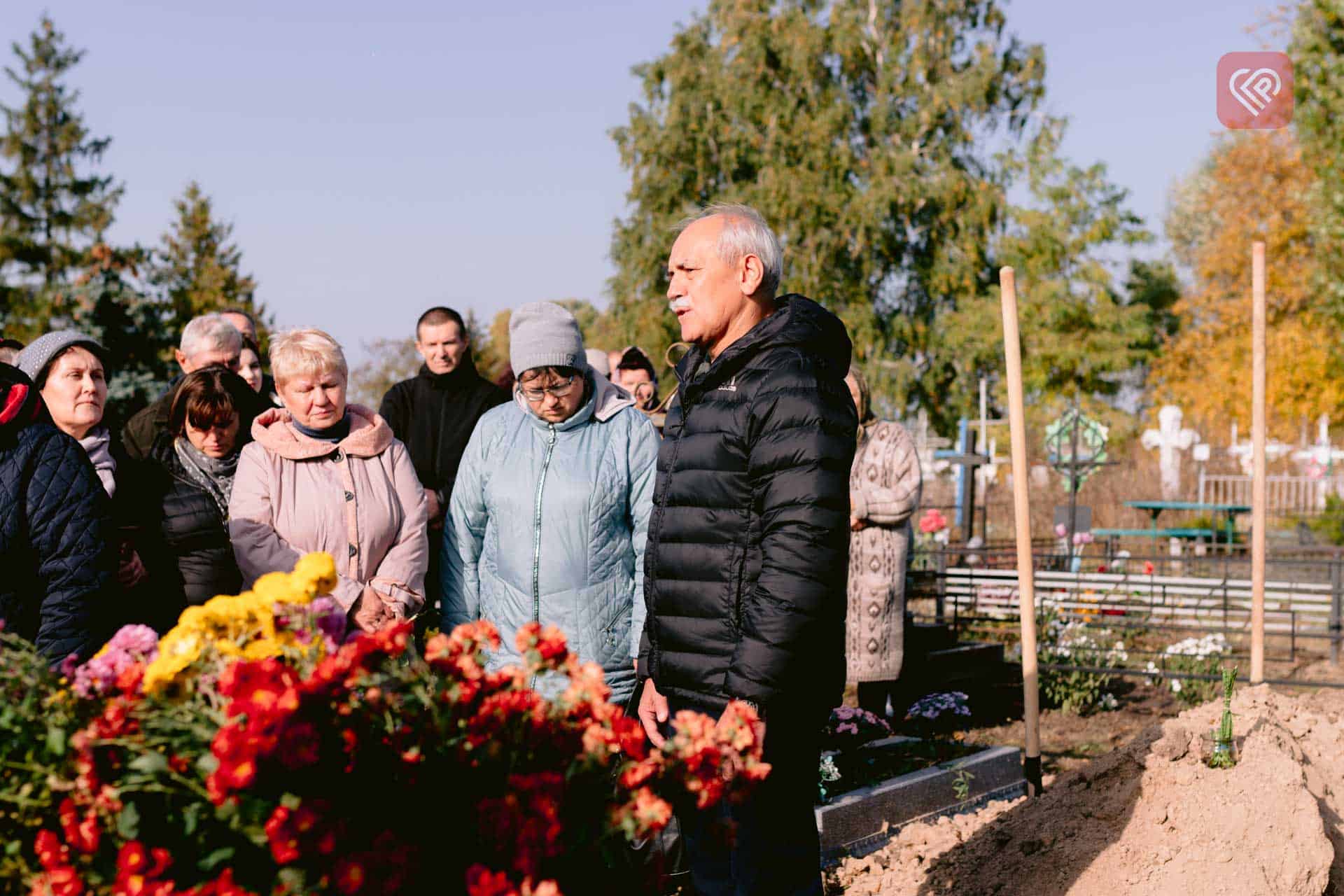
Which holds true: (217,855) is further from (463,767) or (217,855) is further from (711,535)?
(711,535)

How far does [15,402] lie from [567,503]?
1.49m

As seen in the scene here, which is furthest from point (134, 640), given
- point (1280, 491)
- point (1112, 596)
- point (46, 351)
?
point (1280, 491)

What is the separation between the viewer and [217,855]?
1.57 metres

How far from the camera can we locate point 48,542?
125 inches

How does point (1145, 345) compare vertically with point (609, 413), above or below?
above

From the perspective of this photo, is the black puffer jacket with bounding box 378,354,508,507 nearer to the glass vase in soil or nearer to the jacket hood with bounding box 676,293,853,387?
the jacket hood with bounding box 676,293,853,387

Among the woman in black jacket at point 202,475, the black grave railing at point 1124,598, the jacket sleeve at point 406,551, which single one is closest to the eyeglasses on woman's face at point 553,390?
the jacket sleeve at point 406,551

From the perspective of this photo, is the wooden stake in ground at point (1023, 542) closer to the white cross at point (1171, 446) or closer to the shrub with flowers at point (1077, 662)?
the shrub with flowers at point (1077, 662)

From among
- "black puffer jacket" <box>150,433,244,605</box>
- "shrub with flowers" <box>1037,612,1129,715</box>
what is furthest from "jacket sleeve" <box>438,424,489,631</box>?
"shrub with flowers" <box>1037,612,1129,715</box>

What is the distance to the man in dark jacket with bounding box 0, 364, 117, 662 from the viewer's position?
124 inches

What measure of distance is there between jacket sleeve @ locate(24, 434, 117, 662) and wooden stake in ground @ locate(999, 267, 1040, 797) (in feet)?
10.8

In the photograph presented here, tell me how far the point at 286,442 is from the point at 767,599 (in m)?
1.73

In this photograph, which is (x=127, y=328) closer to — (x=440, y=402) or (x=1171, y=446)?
(x=440, y=402)

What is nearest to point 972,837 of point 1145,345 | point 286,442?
point 286,442
